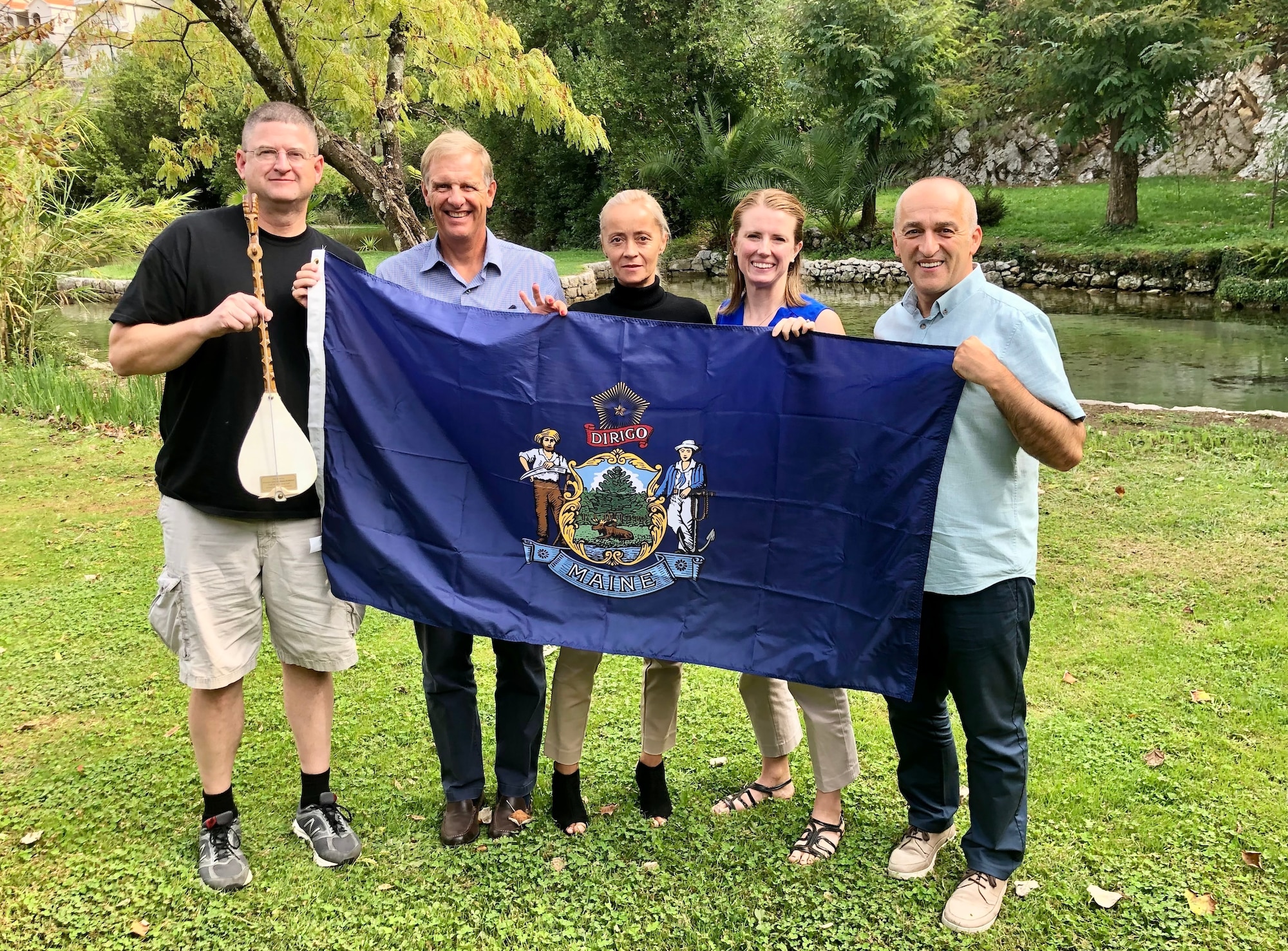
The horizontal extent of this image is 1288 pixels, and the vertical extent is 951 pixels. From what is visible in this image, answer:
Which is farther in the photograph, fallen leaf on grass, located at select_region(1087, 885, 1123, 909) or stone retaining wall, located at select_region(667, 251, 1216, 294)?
stone retaining wall, located at select_region(667, 251, 1216, 294)

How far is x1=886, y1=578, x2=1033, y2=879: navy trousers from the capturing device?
239 cm

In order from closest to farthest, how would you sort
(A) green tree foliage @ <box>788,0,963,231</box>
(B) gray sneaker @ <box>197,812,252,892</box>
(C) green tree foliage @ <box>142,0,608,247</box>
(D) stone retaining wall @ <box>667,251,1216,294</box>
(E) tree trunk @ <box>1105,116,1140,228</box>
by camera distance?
(B) gray sneaker @ <box>197,812,252,892</box>
(C) green tree foliage @ <box>142,0,608,247</box>
(D) stone retaining wall @ <box>667,251,1216,294</box>
(E) tree trunk @ <box>1105,116,1140,228</box>
(A) green tree foliage @ <box>788,0,963,231</box>

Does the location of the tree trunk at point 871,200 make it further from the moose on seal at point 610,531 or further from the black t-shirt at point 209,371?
the black t-shirt at point 209,371

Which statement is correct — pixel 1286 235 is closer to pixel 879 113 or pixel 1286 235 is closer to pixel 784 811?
pixel 879 113

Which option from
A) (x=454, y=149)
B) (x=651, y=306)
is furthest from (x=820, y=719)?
(x=454, y=149)

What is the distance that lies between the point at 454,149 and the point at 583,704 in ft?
5.53

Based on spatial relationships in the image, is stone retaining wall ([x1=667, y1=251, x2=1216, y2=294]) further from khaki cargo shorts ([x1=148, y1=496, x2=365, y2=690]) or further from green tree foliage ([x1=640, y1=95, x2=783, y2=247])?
khaki cargo shorts ([x1=148, y1=496, x2=365, y2=690])

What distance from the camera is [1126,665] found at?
155 inches

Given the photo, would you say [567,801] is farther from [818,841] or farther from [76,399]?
[76,399]

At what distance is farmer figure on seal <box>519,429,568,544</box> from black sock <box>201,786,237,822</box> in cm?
122

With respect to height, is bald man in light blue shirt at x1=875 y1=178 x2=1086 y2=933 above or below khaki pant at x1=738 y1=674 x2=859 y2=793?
above

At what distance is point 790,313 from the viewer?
2.74 m

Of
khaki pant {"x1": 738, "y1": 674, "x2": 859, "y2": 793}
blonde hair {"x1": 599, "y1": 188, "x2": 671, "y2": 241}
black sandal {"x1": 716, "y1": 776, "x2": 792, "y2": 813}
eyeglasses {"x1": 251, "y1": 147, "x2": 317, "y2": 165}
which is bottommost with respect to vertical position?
black sandal {"x1": 716, "y1": 776, "x2": 792, "y2": 813}

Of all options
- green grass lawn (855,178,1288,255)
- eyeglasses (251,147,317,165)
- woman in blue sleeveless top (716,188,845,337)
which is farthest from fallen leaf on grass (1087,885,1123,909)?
green grass lawn (855,178,1288,255)
